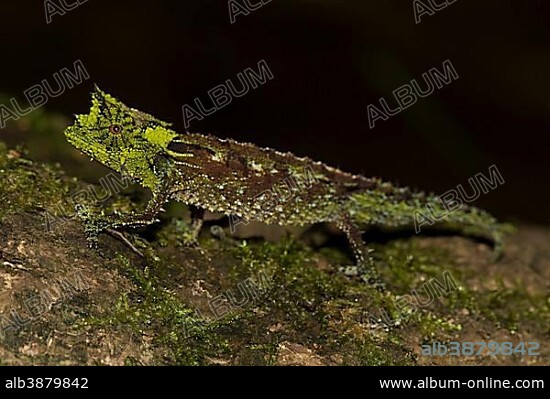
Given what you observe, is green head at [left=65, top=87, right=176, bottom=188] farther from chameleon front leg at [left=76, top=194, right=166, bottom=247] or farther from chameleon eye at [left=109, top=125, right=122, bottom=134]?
chameleon front leg at [left=76, top=194, right=166, bottom=247]

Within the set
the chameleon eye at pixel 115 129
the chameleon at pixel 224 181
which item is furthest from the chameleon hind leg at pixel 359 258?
the chameleon eye at pixel 115 129

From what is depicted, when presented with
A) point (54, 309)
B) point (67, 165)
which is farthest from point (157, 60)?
point (54, 309)

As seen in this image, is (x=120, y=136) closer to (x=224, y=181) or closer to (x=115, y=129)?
(x=115, y=129)

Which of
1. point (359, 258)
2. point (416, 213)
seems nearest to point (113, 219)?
point (359, 258)

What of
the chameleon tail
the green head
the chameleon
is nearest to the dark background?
the chameleon tail

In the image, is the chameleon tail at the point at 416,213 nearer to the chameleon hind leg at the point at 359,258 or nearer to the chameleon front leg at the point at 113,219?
the chameleon hind leg at the point at 359,258
